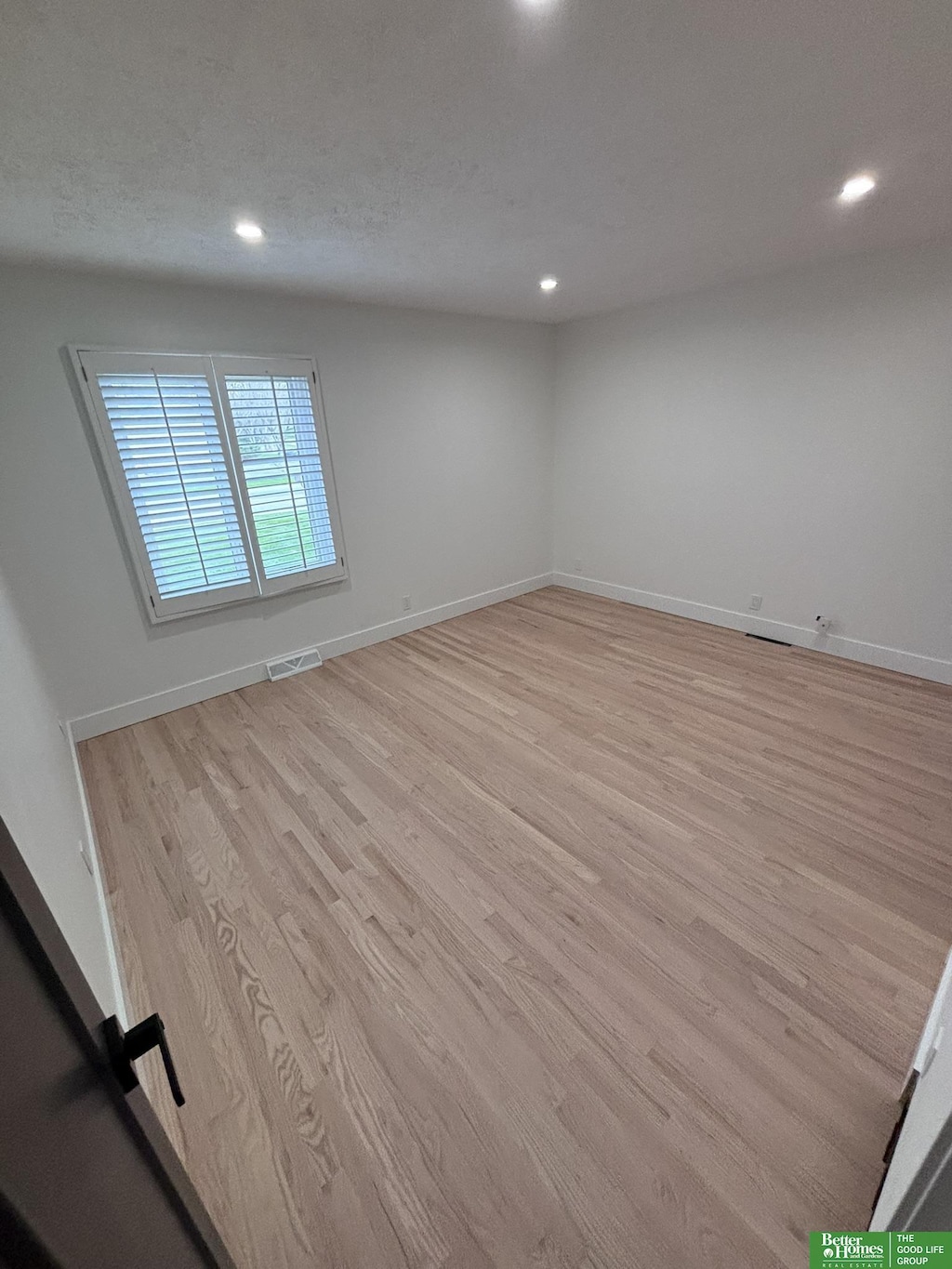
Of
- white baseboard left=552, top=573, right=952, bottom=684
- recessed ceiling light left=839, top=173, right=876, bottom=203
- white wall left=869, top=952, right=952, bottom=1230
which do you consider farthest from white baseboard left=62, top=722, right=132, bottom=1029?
white baseboard left=552, top=573, right=952, bottom=684

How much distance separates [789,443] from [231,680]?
413cm

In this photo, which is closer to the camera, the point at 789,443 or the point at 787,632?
the point at 789,443

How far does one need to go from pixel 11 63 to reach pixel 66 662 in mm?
2486


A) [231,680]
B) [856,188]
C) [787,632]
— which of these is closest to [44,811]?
[231,680]

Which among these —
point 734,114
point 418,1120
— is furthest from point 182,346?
point 418,1120

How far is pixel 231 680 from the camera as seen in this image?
3.32 m

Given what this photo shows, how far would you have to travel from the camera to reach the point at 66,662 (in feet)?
8.86

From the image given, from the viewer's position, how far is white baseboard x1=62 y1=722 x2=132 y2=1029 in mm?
1457

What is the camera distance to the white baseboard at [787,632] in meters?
3.10

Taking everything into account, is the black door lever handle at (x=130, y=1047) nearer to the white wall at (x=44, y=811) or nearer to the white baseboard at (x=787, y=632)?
the white wall at (x=44, y=811)

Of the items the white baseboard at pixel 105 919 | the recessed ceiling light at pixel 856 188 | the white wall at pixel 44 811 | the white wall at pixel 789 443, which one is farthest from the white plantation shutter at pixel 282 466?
the recessed ceiling light at pixel 856 188

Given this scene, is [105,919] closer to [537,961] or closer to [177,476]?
[537,961]

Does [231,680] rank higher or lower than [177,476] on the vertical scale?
lower

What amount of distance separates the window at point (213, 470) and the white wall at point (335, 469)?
0.38 feet
